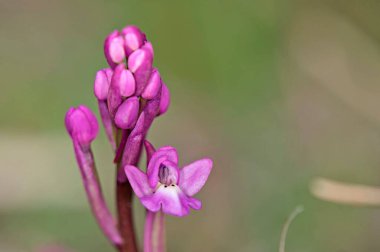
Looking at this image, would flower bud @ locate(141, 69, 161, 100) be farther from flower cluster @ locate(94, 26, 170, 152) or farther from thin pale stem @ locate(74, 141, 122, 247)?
thin pale stem @ locate(74, 141, 122, 247)

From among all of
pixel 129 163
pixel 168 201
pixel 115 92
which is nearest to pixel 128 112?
pixel 115 92

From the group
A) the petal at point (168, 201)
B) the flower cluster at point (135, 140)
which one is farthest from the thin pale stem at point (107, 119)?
the petal at point (168, 201)

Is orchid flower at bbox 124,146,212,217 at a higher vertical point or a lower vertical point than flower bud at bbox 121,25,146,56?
lower

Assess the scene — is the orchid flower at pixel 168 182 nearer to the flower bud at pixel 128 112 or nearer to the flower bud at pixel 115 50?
the flower bud at pixel 128 112

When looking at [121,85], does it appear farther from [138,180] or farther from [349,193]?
[349,193]

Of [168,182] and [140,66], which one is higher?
[140,66]

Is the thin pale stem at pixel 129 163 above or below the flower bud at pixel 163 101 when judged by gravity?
below

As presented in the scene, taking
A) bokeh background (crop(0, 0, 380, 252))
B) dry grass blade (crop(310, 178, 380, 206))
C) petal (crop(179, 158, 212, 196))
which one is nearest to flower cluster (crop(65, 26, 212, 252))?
petal (crop(179, 158, 212, 196))
